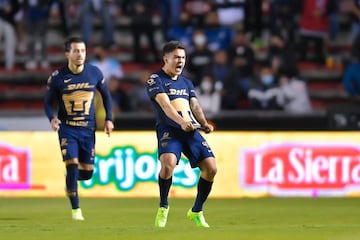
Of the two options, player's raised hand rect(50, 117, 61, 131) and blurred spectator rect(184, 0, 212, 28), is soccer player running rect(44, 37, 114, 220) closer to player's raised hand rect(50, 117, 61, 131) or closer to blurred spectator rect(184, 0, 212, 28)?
player's raised hand rect(50, 117, 61, 131)

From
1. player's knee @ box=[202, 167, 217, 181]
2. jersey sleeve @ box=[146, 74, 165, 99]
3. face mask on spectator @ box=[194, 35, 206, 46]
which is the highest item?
jersey sleeve @ box=[146, 74, 165, 99]

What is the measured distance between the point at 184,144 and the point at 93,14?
1372cm

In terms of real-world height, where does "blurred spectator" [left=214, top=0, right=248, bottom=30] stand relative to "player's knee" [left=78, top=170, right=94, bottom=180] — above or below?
above

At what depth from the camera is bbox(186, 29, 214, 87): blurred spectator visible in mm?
23438

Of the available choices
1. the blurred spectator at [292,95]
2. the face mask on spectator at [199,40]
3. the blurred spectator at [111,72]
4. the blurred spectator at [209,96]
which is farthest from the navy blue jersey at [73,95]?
the face mask on spectator at [199,40]

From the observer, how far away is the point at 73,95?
14016 mm

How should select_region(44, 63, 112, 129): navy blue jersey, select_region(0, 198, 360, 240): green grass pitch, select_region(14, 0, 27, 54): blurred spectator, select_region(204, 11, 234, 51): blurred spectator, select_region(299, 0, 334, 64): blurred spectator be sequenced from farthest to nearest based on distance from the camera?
select_region(14, 0, 27, 54): blurred spectator → select_region(299, 0, 334, 64): blurred spectator → select_region(204, 11, 234, 51): blurred spectator → select_region(44, 63, 112, 129): navy blue jersey → select_region(0, 198, 360, 240): green grass pitch

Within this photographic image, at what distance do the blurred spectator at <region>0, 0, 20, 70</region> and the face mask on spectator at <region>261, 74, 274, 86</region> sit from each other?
20.5ft

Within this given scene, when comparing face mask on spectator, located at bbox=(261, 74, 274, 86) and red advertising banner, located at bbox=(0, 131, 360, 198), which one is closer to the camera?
red advertising banner, located at bbox=(0, 131, 360, 198)

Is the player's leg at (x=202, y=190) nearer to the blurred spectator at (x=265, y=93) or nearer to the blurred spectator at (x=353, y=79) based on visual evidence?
the blurred spectator at (x=265, y=93)

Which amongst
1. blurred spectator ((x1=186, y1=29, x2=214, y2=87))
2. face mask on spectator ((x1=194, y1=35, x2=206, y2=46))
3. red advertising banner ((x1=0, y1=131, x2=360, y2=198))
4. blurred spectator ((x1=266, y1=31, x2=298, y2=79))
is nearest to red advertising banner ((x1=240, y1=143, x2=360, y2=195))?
red advertising banner ((x1=0, y1=131, x2=360, y2=198))

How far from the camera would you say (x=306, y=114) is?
2108cm

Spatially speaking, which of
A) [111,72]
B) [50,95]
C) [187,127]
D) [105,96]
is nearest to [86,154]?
[105,96]

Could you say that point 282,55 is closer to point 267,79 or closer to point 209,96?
point 267,79
